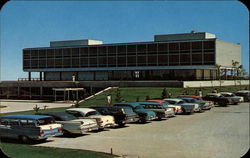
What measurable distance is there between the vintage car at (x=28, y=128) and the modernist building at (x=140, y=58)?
7125 cm

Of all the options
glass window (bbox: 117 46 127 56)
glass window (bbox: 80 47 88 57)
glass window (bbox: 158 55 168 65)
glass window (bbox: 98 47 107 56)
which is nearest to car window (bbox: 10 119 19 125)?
glass window (bbox: 158 55 168 65)

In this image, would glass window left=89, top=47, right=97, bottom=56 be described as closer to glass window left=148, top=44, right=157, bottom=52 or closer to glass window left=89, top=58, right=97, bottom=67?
glass window left=89, top=58, right=97, bottom=67

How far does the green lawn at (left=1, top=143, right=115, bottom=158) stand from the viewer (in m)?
14.2

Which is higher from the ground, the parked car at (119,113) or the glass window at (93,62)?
the glass window at (93,62)

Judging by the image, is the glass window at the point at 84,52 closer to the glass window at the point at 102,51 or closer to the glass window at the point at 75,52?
the glass window at the point at 75,52

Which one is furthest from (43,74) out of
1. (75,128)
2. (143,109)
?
(75,128)

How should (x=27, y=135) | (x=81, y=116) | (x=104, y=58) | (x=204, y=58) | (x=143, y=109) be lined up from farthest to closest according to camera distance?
(x=104, y=58) → (x=204, y=58) → (x=143, y=109) → (x=81, y=116) → (x=27, y=135)

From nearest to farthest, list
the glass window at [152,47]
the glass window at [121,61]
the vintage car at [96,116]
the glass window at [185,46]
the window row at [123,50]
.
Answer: the vintage car at [96,116]
the window row at [123,50]
the glass window at [185,46]
the glass window at [152,47]
the glass window at [121,61]

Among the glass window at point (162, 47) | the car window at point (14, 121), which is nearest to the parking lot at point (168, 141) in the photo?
the car window at point (14, 121)

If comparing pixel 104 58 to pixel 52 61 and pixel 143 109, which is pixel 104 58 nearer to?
pixel 52 61

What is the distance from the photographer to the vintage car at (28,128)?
17.2 m

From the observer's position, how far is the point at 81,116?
21500 millimetres

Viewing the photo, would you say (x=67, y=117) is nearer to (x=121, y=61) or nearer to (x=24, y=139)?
(x=24, y=139)

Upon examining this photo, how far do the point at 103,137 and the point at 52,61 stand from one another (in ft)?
289
